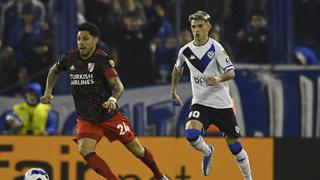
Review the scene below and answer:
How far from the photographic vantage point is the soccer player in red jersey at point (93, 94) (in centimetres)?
1424

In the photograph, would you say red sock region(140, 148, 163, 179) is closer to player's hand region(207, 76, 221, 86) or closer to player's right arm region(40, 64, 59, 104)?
player's hand region(207, 76, 221, 86)

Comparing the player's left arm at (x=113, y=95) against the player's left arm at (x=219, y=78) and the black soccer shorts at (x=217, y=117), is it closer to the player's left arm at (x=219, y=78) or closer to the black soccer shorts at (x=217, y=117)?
the player's left arm at (x=219, y=78)

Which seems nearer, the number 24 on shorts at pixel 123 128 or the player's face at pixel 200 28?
the number 24 on shorts at pixel 123 128

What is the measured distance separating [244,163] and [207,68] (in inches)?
52.8

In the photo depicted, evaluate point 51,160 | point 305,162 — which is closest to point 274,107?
point 305,162

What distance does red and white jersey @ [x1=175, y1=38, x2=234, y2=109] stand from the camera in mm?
14797

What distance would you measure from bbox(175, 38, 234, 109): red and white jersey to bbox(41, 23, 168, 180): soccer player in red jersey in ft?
3.41

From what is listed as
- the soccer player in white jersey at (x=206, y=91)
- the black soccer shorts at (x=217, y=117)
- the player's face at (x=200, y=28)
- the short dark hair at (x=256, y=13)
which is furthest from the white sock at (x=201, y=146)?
the short dark hair at (x=256, y=13)

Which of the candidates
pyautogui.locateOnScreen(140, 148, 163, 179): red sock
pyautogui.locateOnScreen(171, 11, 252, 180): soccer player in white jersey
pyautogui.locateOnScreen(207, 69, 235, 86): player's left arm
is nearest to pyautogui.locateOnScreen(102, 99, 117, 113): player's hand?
pyautogui.locateOnScreen(140, 148, 163, 179): red sock

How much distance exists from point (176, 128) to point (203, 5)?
2.10 metres

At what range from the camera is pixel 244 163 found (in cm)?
1525

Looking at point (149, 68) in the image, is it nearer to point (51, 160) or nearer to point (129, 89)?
point (129, 89)

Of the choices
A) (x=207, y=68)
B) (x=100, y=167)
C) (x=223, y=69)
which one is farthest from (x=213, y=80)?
(x=100, y=167)

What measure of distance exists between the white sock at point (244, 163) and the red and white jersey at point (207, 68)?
0.62 meters
